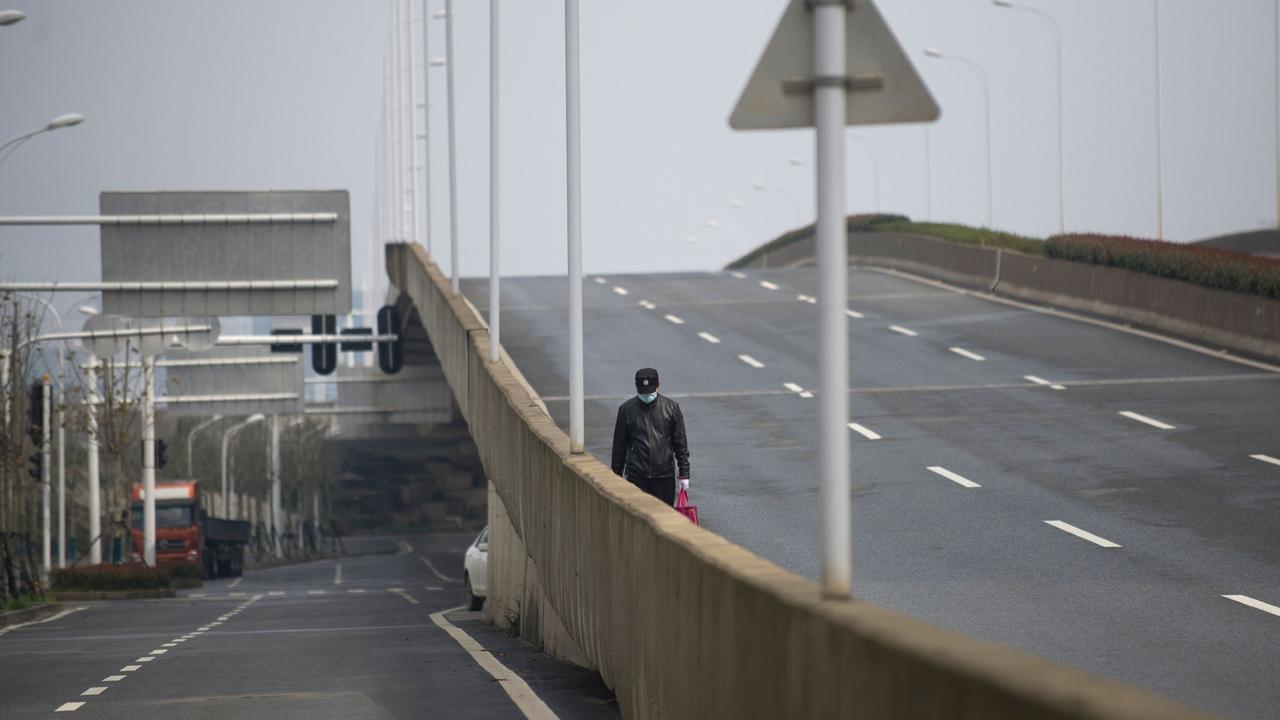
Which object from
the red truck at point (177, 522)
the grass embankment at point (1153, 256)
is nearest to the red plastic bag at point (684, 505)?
the grass embankment at point (1153, 256)

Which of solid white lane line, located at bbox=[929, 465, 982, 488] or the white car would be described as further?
the white car

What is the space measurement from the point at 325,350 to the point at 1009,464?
3387 centimetres

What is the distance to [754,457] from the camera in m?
23.9

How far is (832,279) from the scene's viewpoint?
6734 millimetres

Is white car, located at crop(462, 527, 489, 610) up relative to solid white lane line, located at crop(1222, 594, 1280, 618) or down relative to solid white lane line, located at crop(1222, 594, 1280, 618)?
down

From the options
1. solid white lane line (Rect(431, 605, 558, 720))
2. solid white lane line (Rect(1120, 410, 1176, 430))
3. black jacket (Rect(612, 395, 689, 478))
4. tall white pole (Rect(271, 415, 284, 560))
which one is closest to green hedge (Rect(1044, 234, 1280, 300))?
solid white lane line (Rect(1120, 410, 1176, 430))

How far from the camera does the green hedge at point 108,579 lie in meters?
43.9

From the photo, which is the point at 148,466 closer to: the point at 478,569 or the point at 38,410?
the point at 38,410

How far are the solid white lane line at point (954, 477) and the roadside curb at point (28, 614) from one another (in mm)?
15123

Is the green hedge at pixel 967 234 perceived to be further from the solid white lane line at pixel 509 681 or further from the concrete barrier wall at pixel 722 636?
the concrete barrier wall at pixel 722 636

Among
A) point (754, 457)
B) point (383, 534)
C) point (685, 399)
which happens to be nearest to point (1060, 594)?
point (754, 457)

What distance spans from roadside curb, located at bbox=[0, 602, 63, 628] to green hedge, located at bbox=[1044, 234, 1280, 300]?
20362 mm

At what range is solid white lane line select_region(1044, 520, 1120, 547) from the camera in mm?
17109

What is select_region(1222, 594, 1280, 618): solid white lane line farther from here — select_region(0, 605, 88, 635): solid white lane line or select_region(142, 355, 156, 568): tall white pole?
select_region(142, 355, 156, 568): tall white pole
